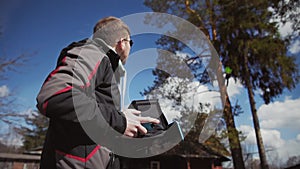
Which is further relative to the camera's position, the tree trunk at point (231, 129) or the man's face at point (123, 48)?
the tree trunk at point (231, 129)

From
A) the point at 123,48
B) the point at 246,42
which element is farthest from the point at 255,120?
the point at 123,48

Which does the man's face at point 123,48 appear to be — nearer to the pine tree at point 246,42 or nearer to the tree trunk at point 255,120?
the pine tree at point 246,42

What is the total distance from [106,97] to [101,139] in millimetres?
192

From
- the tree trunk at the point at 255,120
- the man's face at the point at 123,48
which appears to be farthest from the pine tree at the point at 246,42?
the man's face at the point at 123,48

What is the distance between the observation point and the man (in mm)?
785

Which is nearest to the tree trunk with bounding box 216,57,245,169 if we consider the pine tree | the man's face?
the pine tree

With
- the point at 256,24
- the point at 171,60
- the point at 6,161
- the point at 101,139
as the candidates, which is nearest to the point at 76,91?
the point at 101,139

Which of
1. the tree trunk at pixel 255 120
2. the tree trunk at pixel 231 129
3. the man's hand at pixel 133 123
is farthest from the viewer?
the tree trunk at pixel 255 120

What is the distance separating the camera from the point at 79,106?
0.79m

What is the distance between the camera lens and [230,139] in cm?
796

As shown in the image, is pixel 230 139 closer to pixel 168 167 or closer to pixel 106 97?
pixel 106 97

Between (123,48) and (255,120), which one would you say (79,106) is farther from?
(255,120)

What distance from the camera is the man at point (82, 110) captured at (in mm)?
785

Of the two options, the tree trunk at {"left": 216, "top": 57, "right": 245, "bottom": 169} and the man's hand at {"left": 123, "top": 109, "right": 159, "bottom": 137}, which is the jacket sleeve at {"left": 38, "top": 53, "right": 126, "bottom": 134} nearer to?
the man's hand at {"left": 123, "top": 109, "right": 159, "bottom": 137}
